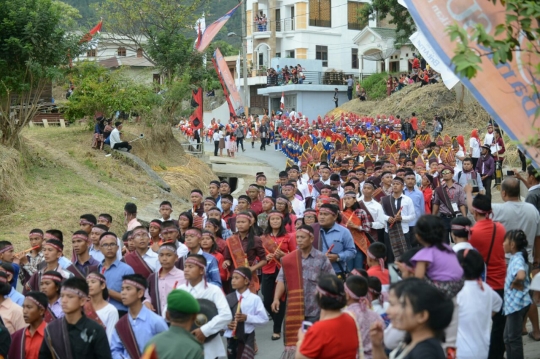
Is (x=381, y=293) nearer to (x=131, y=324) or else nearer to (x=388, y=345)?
(x=388, y=345)

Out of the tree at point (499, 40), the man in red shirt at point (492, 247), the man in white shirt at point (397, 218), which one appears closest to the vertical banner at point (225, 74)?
the man in white shirt at point (397, 218)

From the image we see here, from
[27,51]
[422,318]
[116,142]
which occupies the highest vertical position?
[27,51]

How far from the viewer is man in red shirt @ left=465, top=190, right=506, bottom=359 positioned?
755 centimetres

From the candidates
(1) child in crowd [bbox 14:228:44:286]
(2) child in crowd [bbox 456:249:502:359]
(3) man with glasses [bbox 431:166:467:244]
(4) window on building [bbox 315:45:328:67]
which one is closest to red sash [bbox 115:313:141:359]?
(2) child in crowd [bbox 456:249:502:359]

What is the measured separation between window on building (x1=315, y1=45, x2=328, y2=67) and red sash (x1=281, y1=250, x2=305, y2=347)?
51.5 metres

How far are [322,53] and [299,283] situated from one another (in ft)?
171

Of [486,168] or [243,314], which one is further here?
[486,168]

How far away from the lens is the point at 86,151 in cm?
2283

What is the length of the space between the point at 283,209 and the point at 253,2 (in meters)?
50.5

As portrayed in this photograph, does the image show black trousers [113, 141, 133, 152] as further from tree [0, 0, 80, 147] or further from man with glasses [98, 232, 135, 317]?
man with glasses [98, 232, 135, 317]

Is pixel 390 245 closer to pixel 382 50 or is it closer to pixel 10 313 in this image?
pixel 10 313

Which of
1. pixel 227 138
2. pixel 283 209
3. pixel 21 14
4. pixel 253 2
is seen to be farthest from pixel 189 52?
pixel 253 2

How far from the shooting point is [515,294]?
7.48m

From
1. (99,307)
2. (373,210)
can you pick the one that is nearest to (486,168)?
(373,210)
